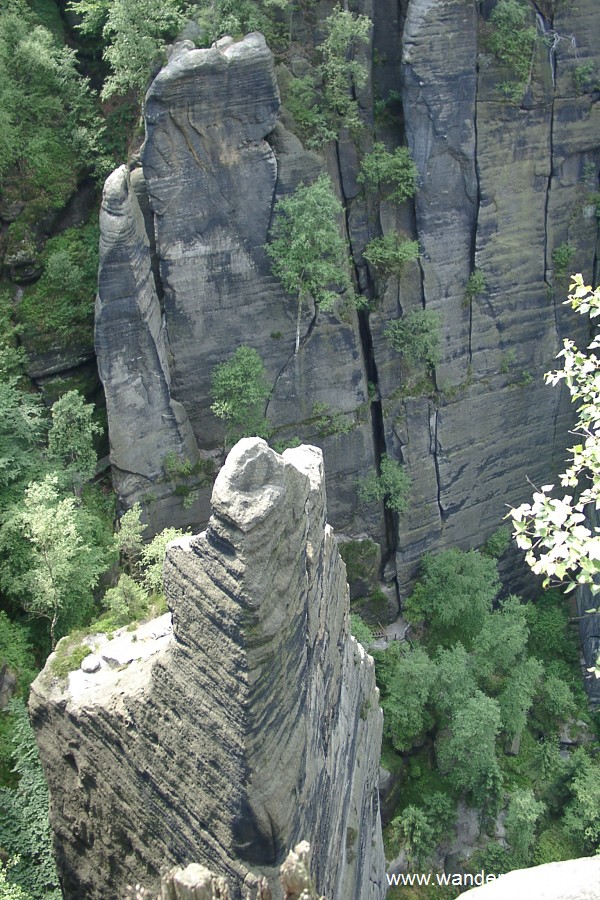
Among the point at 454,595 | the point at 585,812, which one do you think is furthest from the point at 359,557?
the point at 585,812

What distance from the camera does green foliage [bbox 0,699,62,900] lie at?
15.4 meters

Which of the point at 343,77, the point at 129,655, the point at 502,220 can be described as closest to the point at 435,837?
the point at 129,655

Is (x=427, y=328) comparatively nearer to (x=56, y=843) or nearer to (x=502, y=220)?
(x=502, y=220)

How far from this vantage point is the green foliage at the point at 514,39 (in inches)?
1005

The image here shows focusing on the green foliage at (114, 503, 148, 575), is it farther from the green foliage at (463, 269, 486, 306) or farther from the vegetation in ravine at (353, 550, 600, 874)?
the green foliage at (463, 269, 486, 306)

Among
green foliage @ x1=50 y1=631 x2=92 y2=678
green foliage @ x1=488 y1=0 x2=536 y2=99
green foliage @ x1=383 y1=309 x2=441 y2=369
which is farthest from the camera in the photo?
green foliage @ x1=383 y1=309 x2=441 y2=369

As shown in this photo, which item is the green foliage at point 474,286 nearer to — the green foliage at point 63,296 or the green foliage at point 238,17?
the green foliage at point 238,17

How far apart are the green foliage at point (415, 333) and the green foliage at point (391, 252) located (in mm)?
1488

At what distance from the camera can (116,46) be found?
22406 mm

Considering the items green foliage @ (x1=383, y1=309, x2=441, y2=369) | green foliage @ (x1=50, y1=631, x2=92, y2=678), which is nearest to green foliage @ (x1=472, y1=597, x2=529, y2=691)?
green foliage @ (x1=383, y1=309, x2=441, y2=369)

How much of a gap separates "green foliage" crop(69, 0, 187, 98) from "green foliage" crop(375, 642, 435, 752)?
17.0 metres

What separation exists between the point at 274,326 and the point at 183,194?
14.5ft

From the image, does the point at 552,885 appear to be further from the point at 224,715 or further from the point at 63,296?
the point at 63,296

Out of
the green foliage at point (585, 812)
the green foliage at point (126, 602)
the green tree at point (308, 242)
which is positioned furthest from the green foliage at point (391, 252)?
the green foliage at point (585, 812)
